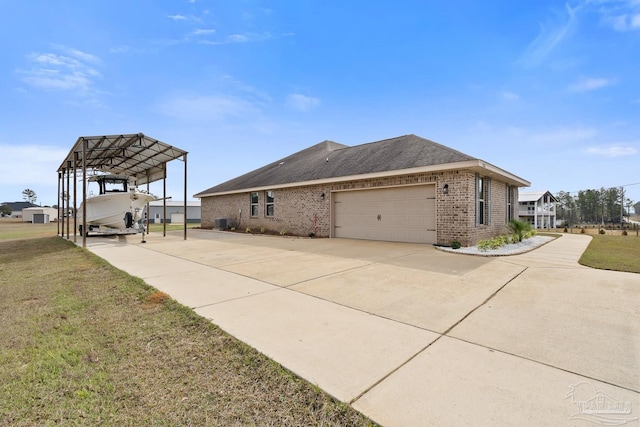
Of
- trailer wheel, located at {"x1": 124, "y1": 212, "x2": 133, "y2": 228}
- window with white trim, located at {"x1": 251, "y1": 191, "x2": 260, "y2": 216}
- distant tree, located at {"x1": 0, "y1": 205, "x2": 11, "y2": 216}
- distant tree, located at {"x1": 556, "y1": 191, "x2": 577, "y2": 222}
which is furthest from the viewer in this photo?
distant tree, located at {"x1": 0, "y1": 205, "x2": 11, "y2": 216}

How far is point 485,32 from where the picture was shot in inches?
379

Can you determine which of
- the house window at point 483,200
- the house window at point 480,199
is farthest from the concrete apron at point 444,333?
the house window at point 483,200

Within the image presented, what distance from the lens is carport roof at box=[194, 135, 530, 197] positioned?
31.1 ft

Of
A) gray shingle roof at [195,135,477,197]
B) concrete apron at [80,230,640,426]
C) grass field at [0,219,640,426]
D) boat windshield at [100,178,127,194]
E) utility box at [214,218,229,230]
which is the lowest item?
grass field at [0,219,640,426]

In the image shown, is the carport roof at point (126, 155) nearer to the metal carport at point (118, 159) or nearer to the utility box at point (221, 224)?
the metal carport at point (118, 159)

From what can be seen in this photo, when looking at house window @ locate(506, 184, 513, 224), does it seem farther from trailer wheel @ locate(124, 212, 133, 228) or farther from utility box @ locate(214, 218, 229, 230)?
trailer wheel @ locate(124, 212, 133, 228)

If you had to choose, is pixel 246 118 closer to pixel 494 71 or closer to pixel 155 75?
pixel 155 75

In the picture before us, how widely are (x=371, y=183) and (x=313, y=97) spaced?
669cm

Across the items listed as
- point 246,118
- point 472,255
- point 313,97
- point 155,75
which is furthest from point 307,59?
point 472,255

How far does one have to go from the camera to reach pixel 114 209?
502 inches

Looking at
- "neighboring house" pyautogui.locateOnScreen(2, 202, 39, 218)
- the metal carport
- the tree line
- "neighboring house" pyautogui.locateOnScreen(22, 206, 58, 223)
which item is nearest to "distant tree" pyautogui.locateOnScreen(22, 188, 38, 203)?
"neighboring house" pyautogui.locateOnScreen(2, 202, 39, 218)

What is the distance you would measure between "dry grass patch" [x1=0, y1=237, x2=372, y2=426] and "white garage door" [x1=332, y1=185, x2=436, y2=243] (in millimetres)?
8752

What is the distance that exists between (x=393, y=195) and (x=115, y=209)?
12.6 metres

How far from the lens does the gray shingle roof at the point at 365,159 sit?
10211 millimetres
